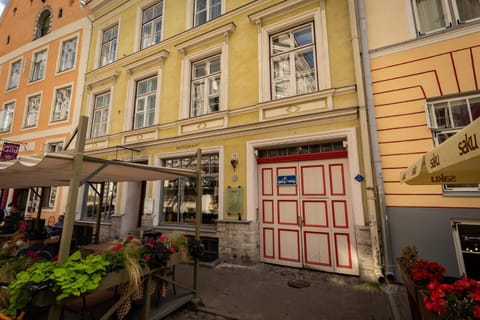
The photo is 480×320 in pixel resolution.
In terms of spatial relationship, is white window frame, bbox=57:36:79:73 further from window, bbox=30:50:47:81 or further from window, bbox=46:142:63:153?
window, bbox=46:142:63:153

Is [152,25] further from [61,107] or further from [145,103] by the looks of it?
[61,107]

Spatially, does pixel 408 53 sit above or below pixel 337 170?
above

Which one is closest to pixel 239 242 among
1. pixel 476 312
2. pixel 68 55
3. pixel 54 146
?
pixel 476 312

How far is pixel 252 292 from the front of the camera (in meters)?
4.57

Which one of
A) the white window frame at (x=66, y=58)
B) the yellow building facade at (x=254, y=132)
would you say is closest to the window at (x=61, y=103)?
the white window frame at (x=66, y=58)

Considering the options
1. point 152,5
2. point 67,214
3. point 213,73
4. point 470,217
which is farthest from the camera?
point 152,5

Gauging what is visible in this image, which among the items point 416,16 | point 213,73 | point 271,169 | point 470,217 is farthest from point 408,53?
point 213,73

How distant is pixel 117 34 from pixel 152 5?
2358mm

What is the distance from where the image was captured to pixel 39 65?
1427 cm

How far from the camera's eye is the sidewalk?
3707mm

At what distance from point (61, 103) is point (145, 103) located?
6462mm

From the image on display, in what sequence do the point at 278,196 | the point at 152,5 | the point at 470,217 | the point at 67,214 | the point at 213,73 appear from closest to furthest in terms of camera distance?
the point at 67,214 → the point at 470,217 → the point at 278,196 → the point at 213,73 → the point at 152,5

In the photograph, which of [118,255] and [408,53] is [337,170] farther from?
[118,255]

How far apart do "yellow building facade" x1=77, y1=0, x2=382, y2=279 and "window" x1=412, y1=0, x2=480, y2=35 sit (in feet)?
4.89
